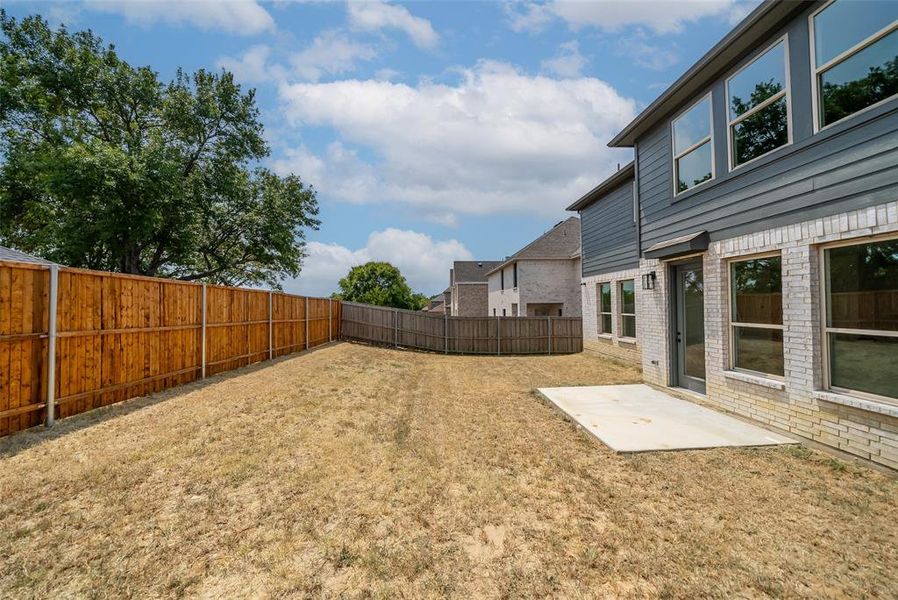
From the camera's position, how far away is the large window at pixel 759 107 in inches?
195

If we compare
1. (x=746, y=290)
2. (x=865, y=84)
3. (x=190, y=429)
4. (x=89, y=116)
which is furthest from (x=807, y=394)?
(x=89, y=116)

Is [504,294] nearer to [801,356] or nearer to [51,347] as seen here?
[801,356]

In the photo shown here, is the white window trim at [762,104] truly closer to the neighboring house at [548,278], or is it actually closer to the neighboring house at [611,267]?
the neighboring house at [611,267]

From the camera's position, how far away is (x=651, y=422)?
5.32m

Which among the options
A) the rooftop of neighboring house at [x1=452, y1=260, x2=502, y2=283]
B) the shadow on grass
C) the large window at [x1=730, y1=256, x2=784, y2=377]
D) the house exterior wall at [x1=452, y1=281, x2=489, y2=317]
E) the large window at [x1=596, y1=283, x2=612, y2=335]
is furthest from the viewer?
the rooftop of neighboring house at [x1=452, y1=260, x2=502, y2=283]

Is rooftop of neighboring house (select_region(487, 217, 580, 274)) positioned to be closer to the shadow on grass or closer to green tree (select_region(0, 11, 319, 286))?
green tree (select_region(0, 11, 319, 286))

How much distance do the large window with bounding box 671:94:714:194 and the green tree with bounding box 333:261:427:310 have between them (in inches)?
1071

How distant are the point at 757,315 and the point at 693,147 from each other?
3205 mm

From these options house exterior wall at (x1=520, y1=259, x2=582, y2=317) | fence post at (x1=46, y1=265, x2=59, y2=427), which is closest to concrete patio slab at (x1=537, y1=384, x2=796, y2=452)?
fence post at (x1=46, y1=265, x2=59, y2=427)

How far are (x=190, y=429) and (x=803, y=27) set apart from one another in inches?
360

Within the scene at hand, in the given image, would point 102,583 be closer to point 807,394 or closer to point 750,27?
point 807,394

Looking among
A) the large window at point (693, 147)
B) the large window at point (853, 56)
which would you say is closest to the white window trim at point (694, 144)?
the large window at point (693, 147)

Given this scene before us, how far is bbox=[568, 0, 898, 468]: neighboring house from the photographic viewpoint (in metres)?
3.88

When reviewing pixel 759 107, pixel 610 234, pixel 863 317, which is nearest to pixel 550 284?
pixel 610 234
